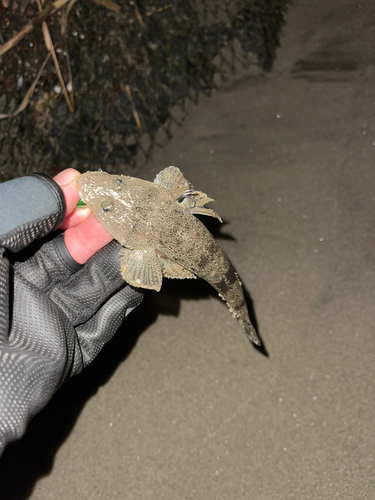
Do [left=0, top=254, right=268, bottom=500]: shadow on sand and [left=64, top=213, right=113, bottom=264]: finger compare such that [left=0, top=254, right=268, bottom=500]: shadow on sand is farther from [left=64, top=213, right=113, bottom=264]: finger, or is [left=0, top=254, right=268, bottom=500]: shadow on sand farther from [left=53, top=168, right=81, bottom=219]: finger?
[left=53, top=168, right=81, bottom=219]: finger

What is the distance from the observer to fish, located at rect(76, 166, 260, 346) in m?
1.97

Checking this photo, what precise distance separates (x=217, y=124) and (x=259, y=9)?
2.98 feet

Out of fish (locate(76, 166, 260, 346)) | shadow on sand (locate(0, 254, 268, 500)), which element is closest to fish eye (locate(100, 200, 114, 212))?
fish (locate(76, 166, 260, 346))

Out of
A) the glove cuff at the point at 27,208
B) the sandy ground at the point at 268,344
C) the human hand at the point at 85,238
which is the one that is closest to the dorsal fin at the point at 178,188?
the human hand at the point at 85,238

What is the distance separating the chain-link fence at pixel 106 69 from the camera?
2941 millimetres

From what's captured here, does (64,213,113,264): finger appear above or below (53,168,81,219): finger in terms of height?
below

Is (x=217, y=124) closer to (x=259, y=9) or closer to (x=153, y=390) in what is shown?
(x=259, y=9)

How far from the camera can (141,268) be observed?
203cm

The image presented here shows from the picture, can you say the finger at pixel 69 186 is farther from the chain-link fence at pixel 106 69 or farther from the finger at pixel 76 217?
the chain-link fence at pixel 106 69

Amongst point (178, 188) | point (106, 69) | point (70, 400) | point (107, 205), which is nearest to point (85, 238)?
point (107, 205)

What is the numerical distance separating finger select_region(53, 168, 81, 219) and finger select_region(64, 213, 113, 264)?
16cm

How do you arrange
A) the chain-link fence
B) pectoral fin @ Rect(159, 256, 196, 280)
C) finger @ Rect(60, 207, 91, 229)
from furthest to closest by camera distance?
the chain-link fence, finger @ Rect(60, 207, 91, 229), pectoral fin @ Rect(159, 256, 196, 280)

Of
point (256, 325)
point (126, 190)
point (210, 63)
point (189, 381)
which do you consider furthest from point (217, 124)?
point (189, 381)

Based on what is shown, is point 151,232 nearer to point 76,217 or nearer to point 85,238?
point 85,238
